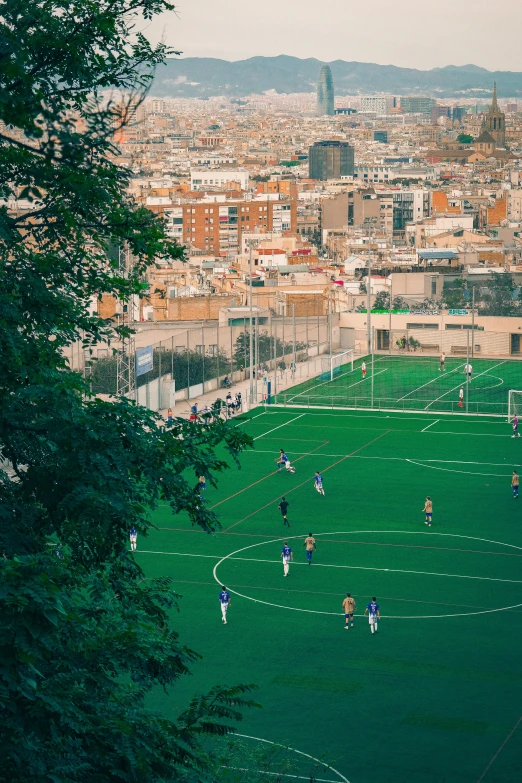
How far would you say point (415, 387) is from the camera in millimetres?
68500

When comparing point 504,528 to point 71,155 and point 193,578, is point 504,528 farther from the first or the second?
point 71,155

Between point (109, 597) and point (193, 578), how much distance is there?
18.6 meters

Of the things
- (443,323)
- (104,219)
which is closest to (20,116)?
(104,219)

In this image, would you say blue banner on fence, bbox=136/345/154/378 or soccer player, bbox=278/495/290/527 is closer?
soccer player, bbox=278/495/290/527

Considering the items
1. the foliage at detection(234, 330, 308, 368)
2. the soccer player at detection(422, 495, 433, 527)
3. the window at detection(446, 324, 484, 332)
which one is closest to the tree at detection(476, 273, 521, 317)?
the window at detection(446, 324, 484, 332)

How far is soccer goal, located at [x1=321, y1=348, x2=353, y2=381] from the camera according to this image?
236 ft

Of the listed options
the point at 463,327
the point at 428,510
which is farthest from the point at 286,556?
the point at 463,327

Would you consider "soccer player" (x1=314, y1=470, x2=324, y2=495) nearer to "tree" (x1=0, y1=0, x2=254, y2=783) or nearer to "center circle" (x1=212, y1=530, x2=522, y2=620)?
"center circle" (x1=212, y1=530, x2=522, y2=620)

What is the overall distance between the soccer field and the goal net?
577 centimetres

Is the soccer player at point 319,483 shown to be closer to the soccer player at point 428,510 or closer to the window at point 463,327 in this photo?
the soccer player at point 428,510

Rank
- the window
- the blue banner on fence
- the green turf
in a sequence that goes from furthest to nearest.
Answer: the window, the green turf, the blue banner on fence

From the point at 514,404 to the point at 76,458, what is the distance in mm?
47056

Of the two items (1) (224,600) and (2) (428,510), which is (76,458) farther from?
(2) (428,510)

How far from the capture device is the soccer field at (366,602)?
2469cm
